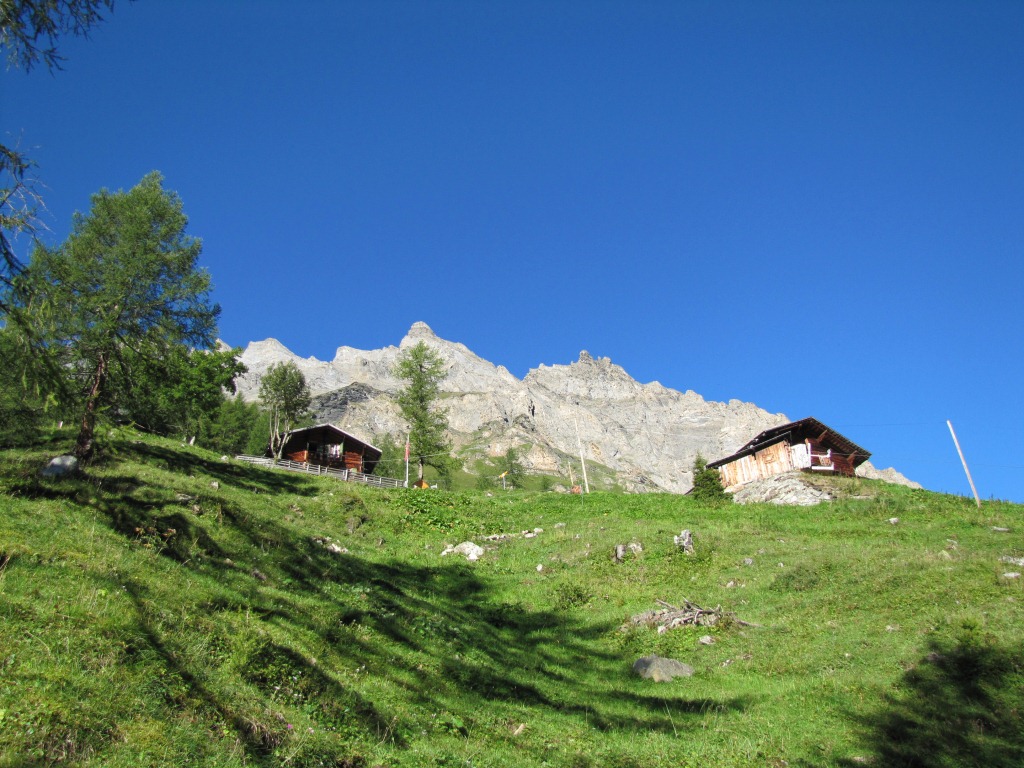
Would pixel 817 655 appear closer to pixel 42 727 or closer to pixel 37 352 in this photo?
pixel 42 727

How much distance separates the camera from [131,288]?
2336 cm

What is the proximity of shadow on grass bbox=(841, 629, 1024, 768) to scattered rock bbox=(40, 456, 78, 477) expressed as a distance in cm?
2070

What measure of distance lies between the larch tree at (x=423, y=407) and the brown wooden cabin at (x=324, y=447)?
10769mm

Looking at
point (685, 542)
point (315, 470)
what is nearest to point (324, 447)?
point (315, 470)

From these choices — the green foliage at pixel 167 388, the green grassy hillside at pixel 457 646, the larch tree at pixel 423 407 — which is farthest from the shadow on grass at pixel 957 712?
the larch tree at pixel 423 407

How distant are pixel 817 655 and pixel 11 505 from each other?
19092 millimetres

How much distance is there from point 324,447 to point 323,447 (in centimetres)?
11

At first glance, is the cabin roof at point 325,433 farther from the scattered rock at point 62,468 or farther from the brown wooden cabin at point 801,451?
the scattered rock at point 62,468

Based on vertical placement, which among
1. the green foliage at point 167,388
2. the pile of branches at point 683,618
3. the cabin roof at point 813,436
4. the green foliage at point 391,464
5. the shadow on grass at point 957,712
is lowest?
the shadow on grass at point 957,712

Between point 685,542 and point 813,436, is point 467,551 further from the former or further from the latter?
point 813,436

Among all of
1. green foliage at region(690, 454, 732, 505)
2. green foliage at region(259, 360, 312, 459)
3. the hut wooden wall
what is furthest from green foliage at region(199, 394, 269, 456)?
the hut wooden wall

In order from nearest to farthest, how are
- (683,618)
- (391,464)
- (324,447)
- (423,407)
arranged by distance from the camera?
(683,618) < (423,407) < (324,447) < (391,464)

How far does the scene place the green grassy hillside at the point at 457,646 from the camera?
6941 millimetres

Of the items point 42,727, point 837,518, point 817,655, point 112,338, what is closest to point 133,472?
point 112,338
